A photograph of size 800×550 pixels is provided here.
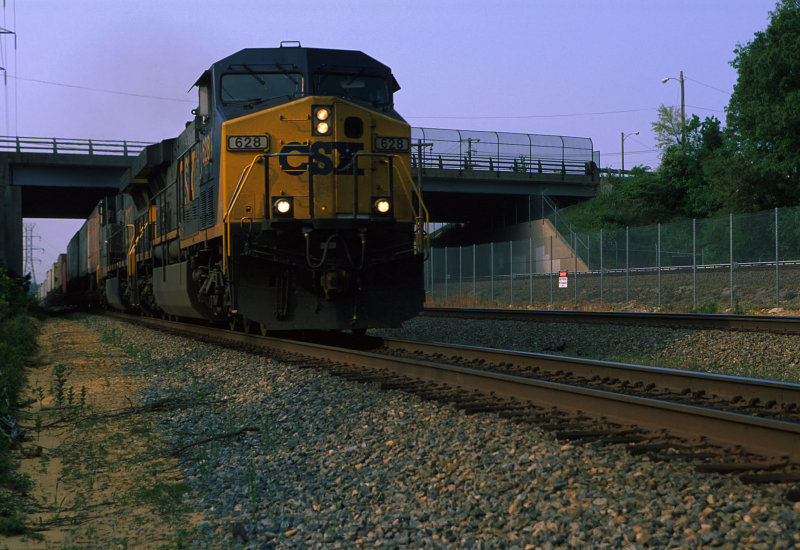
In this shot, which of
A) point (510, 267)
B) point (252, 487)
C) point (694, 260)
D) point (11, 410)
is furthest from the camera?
point (510, 267)

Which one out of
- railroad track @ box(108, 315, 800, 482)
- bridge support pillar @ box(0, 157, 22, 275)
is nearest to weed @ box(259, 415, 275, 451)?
railroad track @ box(108, 315, 800, 482)

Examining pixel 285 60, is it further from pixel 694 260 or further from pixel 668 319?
pixel 694 260

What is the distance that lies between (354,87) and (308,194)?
186 cm

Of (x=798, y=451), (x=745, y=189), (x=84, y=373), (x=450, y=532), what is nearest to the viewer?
(x=450, y=532)

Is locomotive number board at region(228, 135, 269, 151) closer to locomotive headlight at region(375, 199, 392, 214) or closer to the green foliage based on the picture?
locomotive headlight at region(375, 199, 392, 214)

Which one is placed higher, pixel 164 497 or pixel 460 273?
pixel 460 273

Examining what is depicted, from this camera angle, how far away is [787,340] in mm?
10594

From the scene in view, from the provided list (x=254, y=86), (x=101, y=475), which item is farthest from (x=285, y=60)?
(x=101, y=475)

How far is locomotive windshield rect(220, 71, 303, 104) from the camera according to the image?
10.5 meters

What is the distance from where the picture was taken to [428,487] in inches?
159

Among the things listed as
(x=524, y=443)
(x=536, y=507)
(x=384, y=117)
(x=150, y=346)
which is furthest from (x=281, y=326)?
(x=536, y=507)

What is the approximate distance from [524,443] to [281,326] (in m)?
5.68

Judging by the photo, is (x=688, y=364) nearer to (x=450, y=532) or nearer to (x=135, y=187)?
(x=450, y=532)

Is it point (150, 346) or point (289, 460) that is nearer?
point (289, 460)
